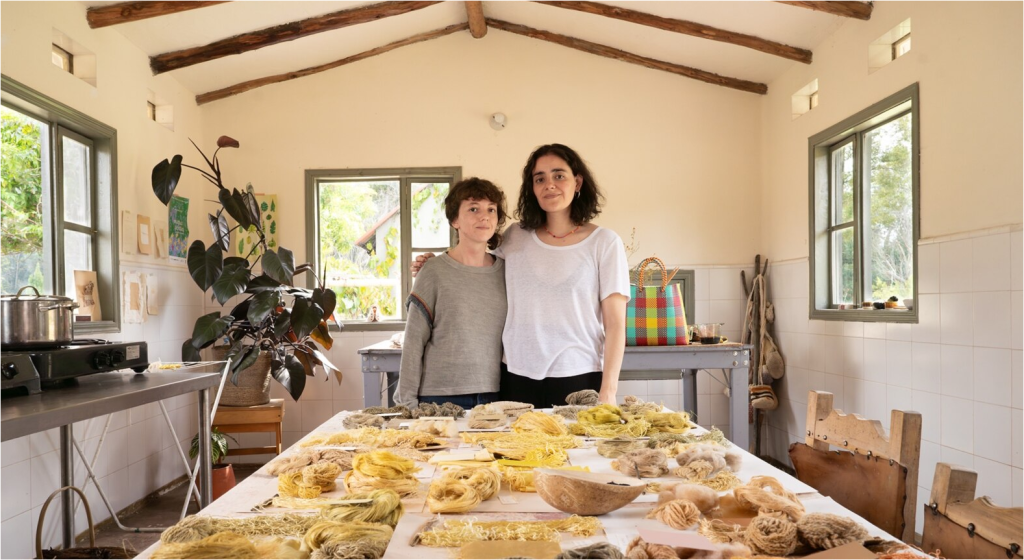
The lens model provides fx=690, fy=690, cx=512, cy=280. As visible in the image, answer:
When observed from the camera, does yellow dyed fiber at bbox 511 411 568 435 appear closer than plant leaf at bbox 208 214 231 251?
Yes

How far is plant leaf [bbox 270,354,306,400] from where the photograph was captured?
4359mm

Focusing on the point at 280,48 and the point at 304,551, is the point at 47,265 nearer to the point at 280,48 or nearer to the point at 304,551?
the point at 280,48

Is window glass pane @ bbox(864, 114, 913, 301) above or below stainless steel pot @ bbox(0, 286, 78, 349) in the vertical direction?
above

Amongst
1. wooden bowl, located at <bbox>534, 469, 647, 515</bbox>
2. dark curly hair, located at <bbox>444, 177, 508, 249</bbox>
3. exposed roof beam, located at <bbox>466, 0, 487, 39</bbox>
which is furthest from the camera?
exposed roof beam, located at <bbox>466, 0, 487, 39</bbox>

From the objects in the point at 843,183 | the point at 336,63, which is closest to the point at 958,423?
the point at 843,183

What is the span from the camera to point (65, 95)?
3.47 metres

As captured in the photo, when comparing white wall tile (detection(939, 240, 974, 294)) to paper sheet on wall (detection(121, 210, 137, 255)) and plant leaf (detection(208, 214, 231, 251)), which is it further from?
paper sheet on wall (detection(121, 210, 137, 255))

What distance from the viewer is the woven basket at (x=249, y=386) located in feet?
14.9

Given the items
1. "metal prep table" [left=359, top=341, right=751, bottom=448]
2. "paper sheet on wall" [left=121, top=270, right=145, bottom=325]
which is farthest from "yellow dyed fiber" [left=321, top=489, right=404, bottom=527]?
"paper sheet on wall" [left=121, top=270, right=145, bottom=325]

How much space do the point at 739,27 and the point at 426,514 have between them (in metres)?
4.23

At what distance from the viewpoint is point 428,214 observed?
18.1 ft

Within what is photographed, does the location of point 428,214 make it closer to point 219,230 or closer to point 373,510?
point 219,230

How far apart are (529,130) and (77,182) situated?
3.09m

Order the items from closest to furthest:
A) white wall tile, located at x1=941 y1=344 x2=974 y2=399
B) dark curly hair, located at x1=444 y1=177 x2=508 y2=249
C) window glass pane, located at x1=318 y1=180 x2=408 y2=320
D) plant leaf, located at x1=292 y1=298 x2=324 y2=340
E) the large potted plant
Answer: dark curly hair, located at x1=444 y1=177 x2=508 y2=249
white wall tile, located at x1=941 y1=344 x2=974 y2=399
the large potted plant
plant leaf, located at x1=292 y1=298 x2=324 y2=340
window glass pane, located at x1=318 y1=180 x2=408 y2=320
